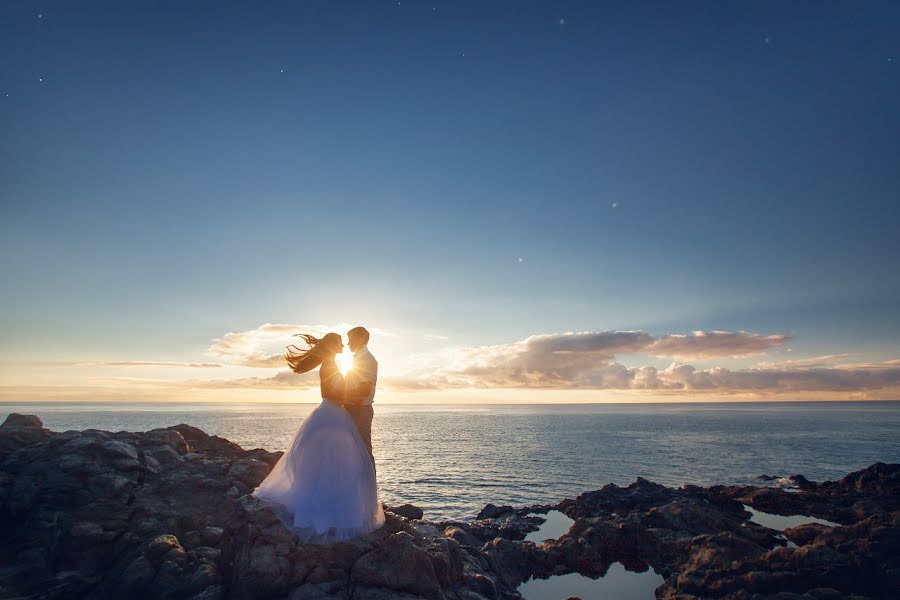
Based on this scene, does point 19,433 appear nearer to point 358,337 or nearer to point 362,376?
point 362,376

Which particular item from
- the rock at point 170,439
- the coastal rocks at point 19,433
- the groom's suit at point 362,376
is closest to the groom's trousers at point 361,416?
the groom's suit at point 362,376

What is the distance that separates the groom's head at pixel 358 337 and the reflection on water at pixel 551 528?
17.9 metres

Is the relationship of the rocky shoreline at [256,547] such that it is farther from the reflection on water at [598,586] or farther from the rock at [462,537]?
the reflection on water at [598,586]

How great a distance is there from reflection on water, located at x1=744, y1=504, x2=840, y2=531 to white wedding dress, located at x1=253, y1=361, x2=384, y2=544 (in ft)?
85.1

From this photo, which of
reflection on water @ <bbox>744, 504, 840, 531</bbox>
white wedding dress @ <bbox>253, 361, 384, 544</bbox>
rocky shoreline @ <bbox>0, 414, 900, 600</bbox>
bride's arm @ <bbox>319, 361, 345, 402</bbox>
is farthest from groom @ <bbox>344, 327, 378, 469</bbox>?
reflection on water @ <bbox>744, 504, 840, 531</bbox>

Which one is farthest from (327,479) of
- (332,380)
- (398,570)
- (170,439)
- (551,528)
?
(551,528)

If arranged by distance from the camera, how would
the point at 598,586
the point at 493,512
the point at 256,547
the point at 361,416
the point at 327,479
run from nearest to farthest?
the point at 327,479 → the point at 361,416 → the point at 256,547 → the point at 598,586 → the point at 493,512

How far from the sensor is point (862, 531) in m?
15.9

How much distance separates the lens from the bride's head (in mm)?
9672

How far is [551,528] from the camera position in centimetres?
2583

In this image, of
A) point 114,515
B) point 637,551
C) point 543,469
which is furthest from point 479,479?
point 114,515

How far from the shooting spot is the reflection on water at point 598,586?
15.8m

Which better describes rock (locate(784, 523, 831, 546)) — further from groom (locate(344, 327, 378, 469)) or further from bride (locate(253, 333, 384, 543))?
groom (locate(344, 327, 378, 469))

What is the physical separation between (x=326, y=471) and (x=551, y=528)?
20393 millimetres
